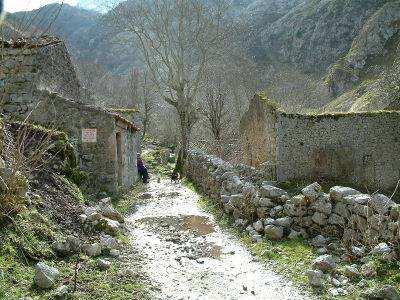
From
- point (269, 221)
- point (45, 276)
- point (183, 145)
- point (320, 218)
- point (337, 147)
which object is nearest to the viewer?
point (45, 276)

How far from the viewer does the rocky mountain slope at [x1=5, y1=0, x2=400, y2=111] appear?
4678cm

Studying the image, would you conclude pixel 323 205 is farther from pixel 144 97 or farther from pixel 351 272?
pixel 144 97

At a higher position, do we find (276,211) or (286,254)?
(276,211)

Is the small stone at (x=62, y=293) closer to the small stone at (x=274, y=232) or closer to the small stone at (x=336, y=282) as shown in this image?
the small stone at (x=336, y=282)

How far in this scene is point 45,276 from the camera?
4.82m

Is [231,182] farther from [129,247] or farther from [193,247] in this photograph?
[129,247]

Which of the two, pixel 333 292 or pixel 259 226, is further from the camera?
pixel 259 226

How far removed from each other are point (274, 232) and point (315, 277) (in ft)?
6.76

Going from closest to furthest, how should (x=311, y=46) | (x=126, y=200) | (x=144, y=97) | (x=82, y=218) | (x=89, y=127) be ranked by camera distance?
(x=82, y=218), (x=89, y=127), (x=126, y=200), (x=144, y=97), (x=311, y=46)

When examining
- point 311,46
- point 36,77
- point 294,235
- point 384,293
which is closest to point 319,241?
point 294,235

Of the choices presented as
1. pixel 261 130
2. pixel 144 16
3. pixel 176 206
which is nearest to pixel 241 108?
pixel 144 16

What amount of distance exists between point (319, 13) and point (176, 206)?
81671mm

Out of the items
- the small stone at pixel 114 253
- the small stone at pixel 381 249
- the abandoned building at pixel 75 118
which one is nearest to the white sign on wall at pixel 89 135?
the abandoned building at pixel 75 118

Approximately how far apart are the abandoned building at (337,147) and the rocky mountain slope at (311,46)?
46.5 feet
